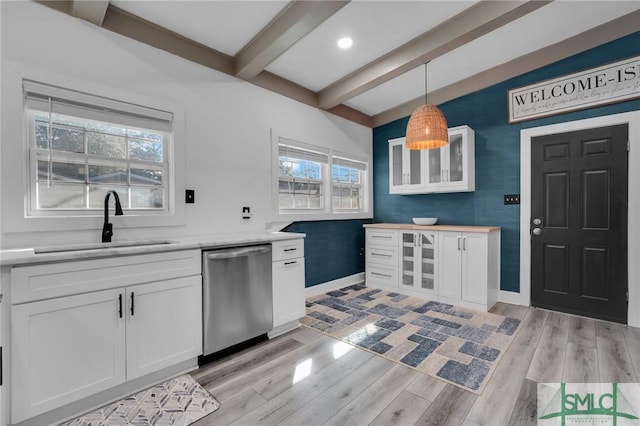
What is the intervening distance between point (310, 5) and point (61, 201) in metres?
2.41

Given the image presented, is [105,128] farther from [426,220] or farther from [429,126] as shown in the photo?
[426,220]

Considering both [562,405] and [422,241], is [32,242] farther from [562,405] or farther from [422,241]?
[422,241]

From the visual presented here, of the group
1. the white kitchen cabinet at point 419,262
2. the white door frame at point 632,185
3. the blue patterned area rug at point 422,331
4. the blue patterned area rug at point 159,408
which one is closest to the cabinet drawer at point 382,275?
the white kitchen cabinet at point 419,262

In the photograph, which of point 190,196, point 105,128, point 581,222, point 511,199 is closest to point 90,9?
point 105,128

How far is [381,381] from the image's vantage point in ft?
6.57

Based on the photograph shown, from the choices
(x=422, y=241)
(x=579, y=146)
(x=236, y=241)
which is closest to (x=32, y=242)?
(x=236, y=241)

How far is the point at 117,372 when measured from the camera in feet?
5.85

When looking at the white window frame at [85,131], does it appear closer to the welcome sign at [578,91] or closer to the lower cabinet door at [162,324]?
the lower cabinet door at [162,324]

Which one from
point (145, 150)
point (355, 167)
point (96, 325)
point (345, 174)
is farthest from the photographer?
point (355, 167)

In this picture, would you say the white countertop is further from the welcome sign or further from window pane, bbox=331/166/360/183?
the welcome sign

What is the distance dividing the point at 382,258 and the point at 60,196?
3621 mm

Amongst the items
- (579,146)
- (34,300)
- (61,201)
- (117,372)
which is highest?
(579,146)

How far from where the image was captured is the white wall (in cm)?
195

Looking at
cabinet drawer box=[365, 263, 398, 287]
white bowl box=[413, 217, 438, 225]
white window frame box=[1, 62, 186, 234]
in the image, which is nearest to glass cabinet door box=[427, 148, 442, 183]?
white bowl box=[413, 217, 438, 225]
